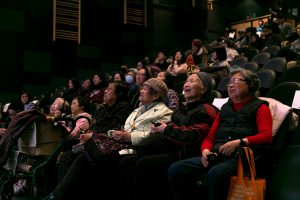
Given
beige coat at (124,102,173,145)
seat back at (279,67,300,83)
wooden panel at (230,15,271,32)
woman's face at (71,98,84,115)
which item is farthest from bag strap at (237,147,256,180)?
wooden panel at (230,15,271,32)

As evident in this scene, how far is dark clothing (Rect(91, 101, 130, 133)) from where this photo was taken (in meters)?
3.54

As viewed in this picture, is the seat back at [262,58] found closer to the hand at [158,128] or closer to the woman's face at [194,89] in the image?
the woman's face at [194,89]

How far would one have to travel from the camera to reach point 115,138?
301 centimetres

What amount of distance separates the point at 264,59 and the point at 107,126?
295 centimetres

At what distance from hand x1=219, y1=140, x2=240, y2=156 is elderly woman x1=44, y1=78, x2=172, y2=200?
746mm

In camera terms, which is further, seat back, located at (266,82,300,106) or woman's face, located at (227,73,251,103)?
seat back, located at (266,82,300,106)

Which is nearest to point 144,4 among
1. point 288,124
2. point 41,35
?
point 41,35

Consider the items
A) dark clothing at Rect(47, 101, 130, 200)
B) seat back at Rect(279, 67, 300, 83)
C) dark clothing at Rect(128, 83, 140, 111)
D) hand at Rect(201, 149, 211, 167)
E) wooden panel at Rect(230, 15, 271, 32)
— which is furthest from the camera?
wooden panel at Rect(230, 15, 271, 32)

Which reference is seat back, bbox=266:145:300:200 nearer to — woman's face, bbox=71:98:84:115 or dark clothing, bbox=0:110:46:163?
dark clothing, bbox=0:110:46:163

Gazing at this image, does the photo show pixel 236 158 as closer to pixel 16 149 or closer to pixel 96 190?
pixel 96 190

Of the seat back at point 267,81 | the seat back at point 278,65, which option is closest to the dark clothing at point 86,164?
the seat back at point 267,81

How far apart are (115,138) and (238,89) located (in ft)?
3.24

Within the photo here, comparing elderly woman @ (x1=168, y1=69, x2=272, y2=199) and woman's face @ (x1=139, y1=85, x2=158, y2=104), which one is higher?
woman's face @ (x1=139, y1=85, x2=158, y2=104)

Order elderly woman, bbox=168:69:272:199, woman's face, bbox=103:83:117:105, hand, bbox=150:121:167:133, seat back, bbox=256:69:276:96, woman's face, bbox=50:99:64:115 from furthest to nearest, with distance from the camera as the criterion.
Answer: woman's face, bbox=50:99:64:115
seat back, bbox=256:69:276:96
woman's face, bbox=103:83:117:105
hand, bbox=150:121:167:133
elderly woman, bbox=168:69:272:199
